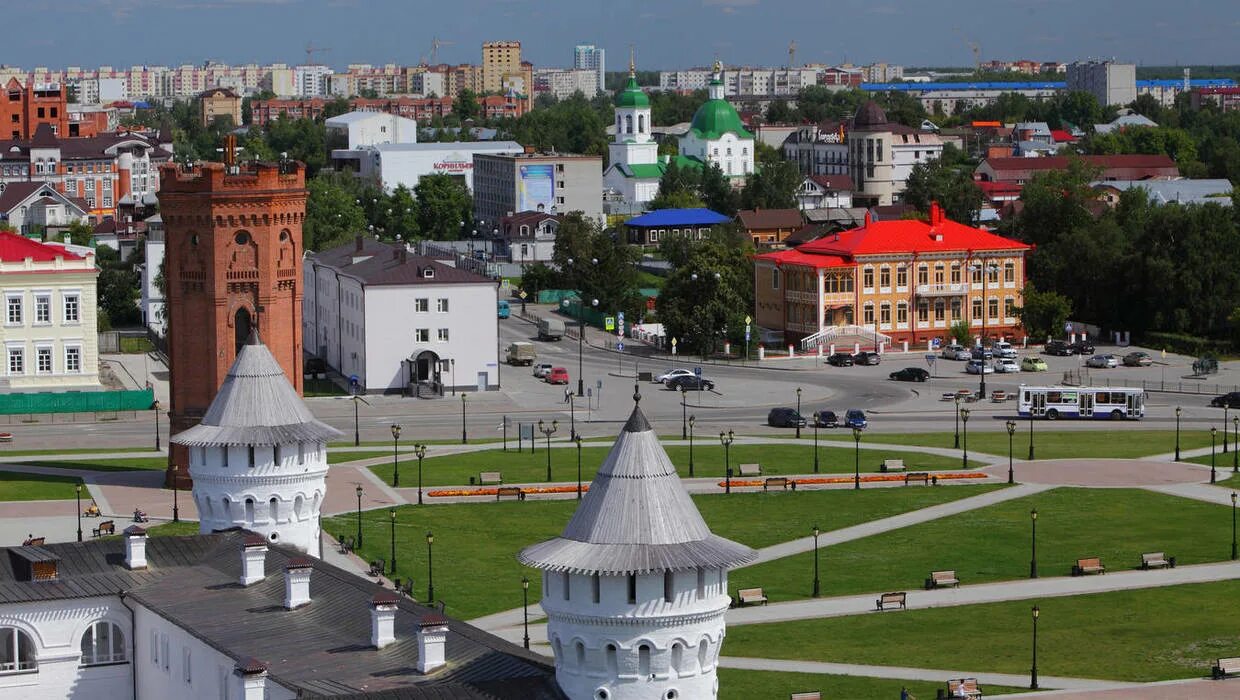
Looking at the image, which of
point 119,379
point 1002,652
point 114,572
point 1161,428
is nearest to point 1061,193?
point 1161,428

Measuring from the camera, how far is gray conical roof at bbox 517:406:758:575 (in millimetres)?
39688

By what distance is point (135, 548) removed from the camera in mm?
54344

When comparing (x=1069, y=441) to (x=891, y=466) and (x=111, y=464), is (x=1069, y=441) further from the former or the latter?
(x=111, y=464)

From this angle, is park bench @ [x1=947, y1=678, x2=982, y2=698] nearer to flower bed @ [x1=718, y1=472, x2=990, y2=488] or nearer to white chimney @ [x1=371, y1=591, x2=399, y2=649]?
white chimney @ [x1=371, y1=591, x2=399, y2=649]

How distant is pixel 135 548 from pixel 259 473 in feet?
19.2

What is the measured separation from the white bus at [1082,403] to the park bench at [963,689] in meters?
55.1

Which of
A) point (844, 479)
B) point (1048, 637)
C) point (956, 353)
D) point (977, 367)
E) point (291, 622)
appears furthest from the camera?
point (956, 353)

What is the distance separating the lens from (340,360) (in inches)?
5064

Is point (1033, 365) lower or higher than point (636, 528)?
lower

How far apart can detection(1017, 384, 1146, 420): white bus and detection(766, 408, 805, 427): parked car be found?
11.3 m

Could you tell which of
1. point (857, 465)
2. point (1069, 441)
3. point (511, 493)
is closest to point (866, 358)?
point (1069, 441)

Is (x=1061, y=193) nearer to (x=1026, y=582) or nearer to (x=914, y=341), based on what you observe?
(x=914, y=341)

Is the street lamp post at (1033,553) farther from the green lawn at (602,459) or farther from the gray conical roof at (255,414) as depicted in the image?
the gray conical roof at (255,414)

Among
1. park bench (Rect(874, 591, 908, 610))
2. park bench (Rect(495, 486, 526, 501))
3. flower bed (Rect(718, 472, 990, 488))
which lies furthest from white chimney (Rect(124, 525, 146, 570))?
flower bed (Rect(718, 472, 990, 488))
